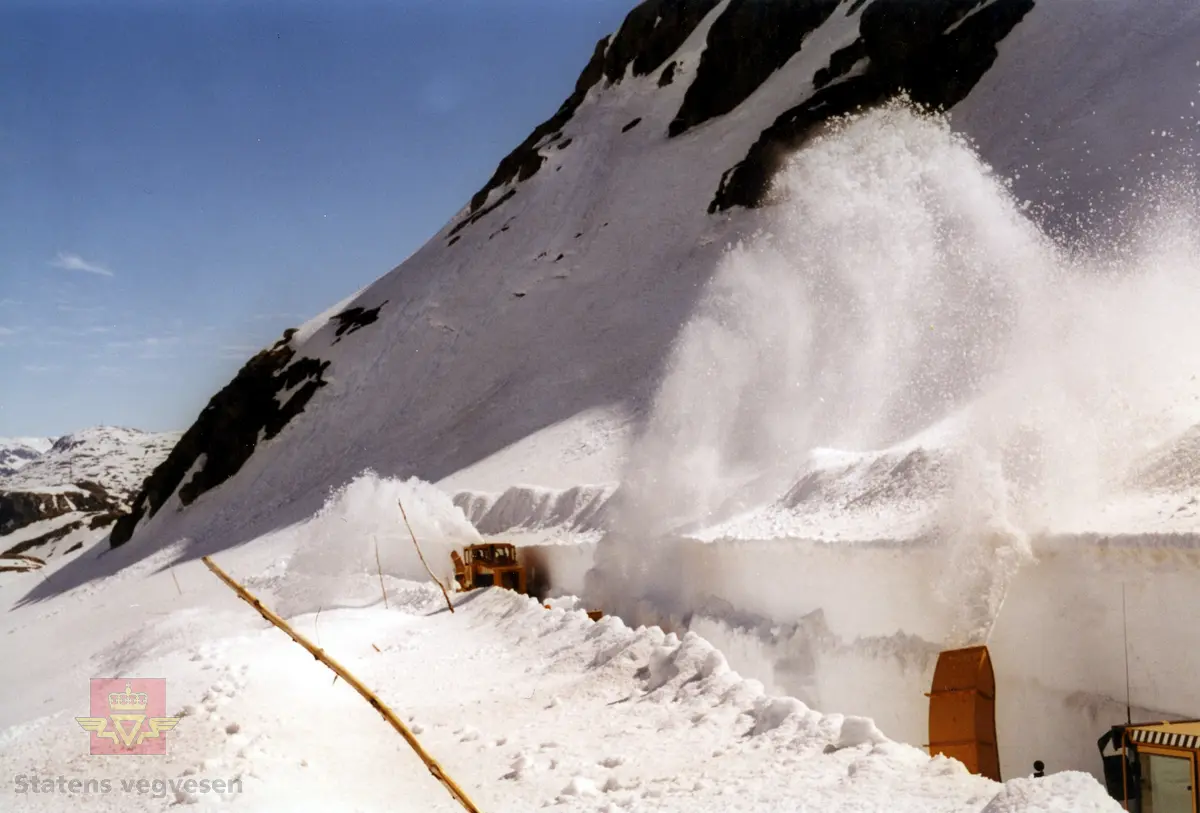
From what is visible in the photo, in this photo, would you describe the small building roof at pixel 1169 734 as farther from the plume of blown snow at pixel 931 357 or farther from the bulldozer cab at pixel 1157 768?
the plume of blown snow at pixel 931 357

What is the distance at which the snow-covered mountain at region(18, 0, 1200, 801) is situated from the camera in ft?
26.6

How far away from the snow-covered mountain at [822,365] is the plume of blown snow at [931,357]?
0.07 metres

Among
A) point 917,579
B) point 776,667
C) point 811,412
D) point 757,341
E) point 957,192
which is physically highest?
point 957,192

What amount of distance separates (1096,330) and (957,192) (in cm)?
1139

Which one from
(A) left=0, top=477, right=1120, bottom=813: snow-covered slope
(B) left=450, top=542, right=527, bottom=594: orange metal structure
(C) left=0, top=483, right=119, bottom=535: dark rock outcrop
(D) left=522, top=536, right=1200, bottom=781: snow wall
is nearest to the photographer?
(A) left=0, top=477, right=1120, bottom=813: snow-covered slope

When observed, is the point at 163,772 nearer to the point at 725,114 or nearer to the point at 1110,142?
the point at 1110,142

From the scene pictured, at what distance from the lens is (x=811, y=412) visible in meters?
19.3

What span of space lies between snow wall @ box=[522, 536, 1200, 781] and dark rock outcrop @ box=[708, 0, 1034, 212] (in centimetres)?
2488

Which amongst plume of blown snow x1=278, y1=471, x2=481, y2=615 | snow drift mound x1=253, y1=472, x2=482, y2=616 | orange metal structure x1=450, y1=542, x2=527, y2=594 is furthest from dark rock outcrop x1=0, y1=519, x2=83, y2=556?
orange metal structure x1=450, y1=542, x2=527, y2=594

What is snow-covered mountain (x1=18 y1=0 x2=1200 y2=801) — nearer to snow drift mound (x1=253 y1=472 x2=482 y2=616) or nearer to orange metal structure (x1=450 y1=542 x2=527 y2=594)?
snow drift mound (x1=253 y1=472 x2=482 y2=616)

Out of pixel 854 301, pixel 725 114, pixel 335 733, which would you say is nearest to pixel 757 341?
pixel 854 301

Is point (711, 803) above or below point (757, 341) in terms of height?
below

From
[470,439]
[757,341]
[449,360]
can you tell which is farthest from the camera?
[449,360]

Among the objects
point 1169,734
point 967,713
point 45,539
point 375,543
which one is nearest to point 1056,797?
point 1169,734
